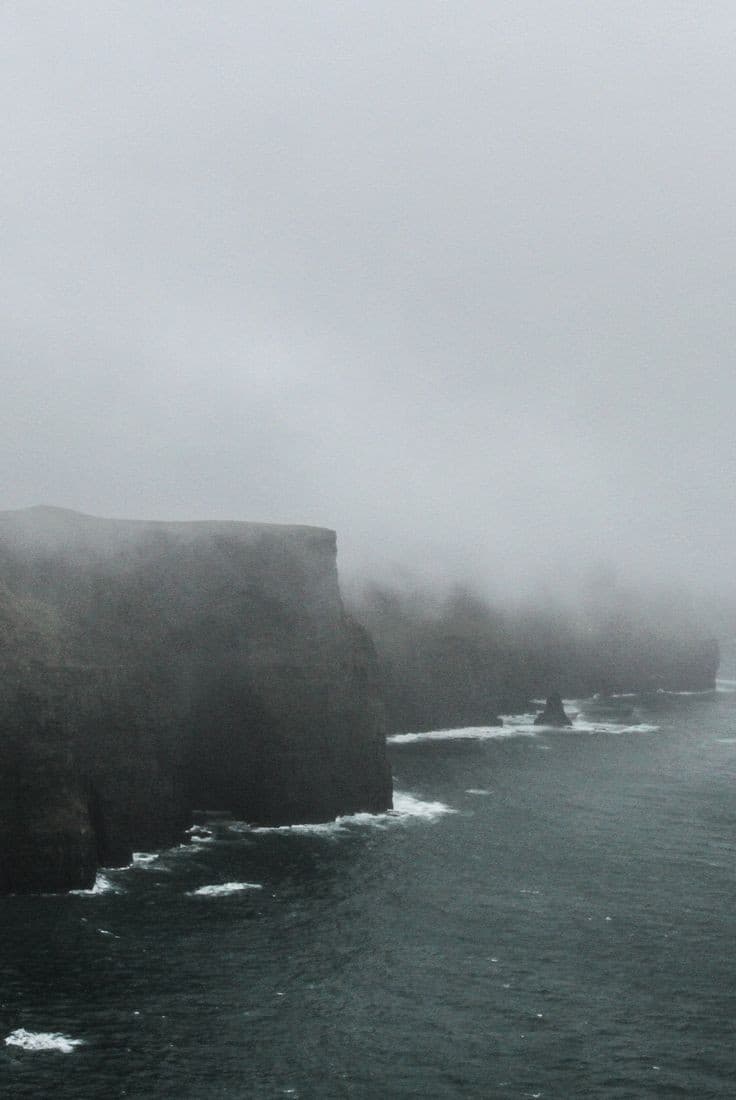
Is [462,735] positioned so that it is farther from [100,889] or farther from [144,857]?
[100,889]

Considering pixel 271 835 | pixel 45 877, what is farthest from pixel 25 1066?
pixel 271 835

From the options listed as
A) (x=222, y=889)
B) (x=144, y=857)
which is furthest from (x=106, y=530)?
(x=222, y=889)

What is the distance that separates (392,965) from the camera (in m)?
65.5

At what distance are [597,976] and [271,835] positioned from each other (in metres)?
38.5

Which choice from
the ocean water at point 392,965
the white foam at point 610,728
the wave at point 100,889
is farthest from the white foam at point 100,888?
the white foam at point 610,728

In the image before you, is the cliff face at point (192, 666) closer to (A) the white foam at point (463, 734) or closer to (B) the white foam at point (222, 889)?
(B) the white foam at point (222, 889)

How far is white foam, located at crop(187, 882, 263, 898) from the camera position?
76875 millimetres

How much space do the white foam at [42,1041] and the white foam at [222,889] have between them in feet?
73.3

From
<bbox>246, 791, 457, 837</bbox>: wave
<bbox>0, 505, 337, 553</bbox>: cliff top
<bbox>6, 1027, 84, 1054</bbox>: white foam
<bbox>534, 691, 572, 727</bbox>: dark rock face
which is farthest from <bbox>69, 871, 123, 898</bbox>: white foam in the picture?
<bbox>534, 691, 572, 727</bbox>: dark rock face

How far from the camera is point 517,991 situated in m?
61.4

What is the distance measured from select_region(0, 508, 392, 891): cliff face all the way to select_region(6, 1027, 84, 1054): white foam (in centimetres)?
2721

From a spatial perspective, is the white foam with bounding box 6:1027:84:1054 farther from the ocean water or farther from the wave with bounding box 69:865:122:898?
the wave with bounding box 69:865:122:898

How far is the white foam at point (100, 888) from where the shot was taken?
75625 millimetres

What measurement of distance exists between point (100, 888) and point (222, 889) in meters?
8.54
